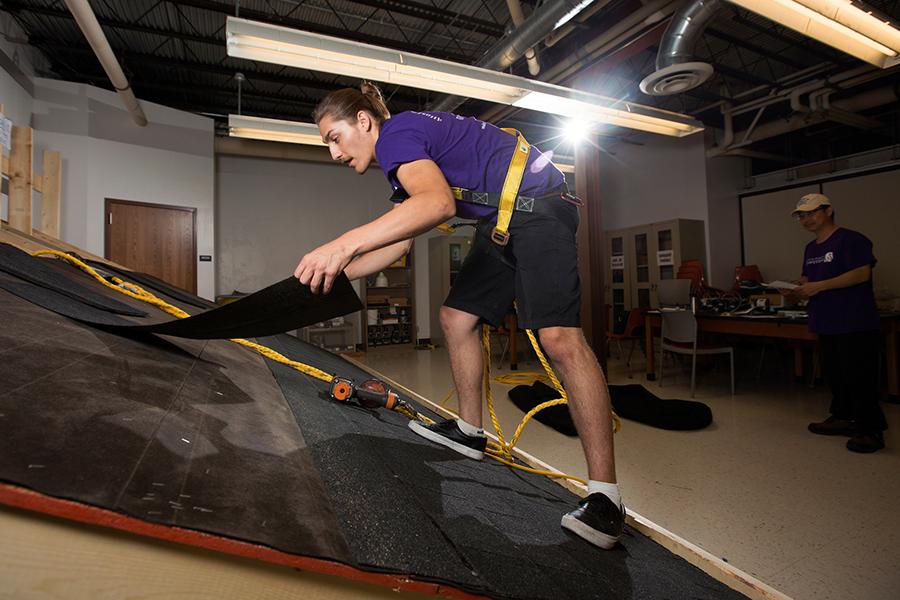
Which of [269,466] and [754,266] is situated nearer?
[269,466]

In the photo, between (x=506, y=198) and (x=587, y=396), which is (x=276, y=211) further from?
(x=587, y=396)

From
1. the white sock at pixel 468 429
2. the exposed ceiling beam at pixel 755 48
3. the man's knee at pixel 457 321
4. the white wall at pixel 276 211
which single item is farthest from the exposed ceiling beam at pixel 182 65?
the white sock at pixel 468 429

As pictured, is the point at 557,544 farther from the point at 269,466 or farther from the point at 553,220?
the point at 553,220

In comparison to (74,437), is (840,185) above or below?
above

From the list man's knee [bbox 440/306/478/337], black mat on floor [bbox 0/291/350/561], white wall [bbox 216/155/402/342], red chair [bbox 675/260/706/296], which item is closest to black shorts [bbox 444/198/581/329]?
man's knee [bbox 440/306/478/337]

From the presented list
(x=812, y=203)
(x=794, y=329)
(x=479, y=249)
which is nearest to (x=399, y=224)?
(x=479, y=249)

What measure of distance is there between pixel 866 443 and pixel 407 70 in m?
3.64

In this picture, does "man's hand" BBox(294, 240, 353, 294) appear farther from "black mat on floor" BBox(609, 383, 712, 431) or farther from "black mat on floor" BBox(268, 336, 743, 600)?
"black mat on floor" BBox(609, 383, 712, 431)

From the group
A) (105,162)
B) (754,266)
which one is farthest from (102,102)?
(754,266)

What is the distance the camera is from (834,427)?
2.88 meters

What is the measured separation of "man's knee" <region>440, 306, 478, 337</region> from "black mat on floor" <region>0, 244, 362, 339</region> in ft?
1.47

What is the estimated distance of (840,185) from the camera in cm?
680

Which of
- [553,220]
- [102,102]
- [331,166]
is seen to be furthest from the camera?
[331,166]

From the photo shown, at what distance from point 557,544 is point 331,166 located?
7448mm
